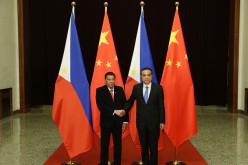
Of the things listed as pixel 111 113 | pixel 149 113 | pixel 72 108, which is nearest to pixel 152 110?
pixel 149 113

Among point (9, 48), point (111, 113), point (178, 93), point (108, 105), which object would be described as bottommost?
point (111, 113)

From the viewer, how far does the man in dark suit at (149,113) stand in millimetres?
4664

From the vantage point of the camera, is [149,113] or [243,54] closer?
[149,113]

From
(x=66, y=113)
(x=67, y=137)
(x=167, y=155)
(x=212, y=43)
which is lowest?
(x=167, y=155)

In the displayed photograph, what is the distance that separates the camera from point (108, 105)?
4.81m

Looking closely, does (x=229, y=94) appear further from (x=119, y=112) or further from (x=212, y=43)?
(x=119, y=112)

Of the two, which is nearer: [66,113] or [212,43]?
[66,113]

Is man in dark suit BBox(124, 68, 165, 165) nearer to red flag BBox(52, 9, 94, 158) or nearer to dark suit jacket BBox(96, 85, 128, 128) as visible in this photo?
dark suit jacket BBox(96, 85, 128, 128)

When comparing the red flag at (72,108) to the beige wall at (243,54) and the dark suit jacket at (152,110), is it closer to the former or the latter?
the dark suit jacket at (152,110)

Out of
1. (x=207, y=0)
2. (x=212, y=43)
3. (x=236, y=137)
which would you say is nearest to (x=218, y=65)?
(x=212, y=43)

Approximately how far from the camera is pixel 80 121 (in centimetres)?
Result: 517

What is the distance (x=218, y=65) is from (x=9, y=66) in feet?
21.4

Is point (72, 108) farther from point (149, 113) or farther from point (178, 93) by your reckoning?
point (178, 93)

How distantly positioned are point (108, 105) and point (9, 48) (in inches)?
240
